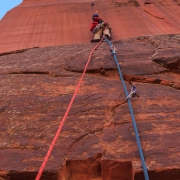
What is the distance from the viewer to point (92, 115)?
2.57 metres

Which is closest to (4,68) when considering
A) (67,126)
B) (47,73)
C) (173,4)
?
(47,73)

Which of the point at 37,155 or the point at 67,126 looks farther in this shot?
the point at 67,126

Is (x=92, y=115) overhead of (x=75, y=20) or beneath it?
overhead

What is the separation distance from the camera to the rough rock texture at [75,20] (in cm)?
644

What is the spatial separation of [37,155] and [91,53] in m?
1.90

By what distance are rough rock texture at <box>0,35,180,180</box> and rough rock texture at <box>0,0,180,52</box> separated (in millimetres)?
2470

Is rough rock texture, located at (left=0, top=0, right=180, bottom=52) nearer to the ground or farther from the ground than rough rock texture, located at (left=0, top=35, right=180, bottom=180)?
nearer to the ground

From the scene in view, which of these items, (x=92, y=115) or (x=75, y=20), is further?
(x=75, y=20)

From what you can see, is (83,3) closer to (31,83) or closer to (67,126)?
(31,83)

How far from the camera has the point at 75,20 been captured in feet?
24.0

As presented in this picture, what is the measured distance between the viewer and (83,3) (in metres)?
8.33

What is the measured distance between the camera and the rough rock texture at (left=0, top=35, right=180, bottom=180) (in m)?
2.03

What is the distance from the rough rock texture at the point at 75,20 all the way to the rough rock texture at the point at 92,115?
2470mm

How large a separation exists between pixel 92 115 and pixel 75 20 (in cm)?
518
